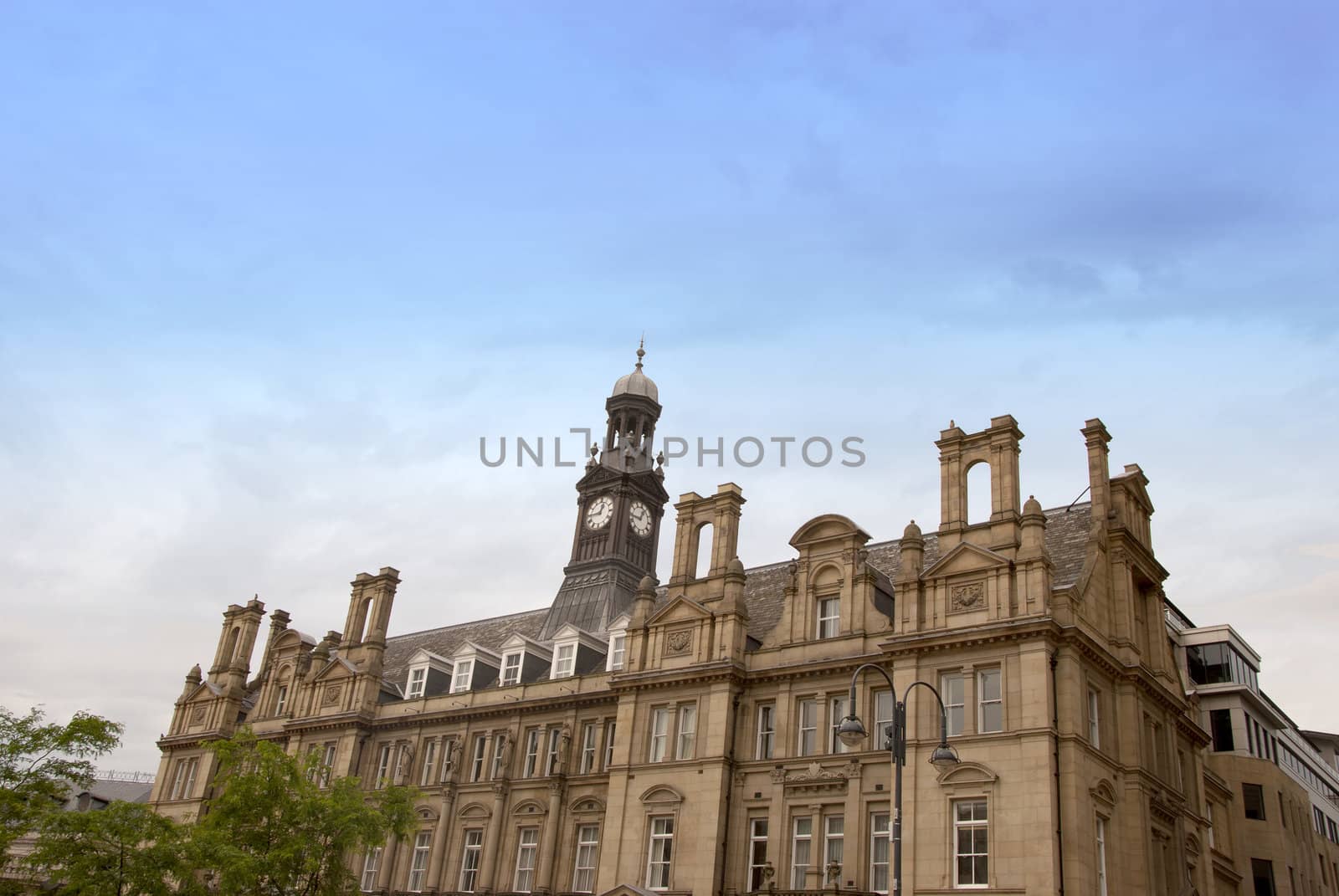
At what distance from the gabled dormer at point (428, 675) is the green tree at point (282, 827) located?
1973cm

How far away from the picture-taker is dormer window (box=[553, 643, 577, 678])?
57.8m

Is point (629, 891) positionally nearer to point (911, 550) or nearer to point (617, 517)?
point (911, 550)

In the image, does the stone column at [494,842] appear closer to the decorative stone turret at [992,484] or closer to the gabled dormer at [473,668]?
the gabled dormer at [473,668]

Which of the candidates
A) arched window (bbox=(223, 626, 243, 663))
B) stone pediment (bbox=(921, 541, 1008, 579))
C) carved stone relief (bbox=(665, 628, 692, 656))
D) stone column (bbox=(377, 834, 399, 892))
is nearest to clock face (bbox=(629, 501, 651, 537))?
carved stone relief (bbox=(665, 628, 692, 656))

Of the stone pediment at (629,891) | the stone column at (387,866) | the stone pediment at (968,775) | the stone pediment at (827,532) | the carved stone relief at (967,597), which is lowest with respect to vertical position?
the stone pediment at (629,891)

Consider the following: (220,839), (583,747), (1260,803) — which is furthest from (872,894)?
(1260,803)

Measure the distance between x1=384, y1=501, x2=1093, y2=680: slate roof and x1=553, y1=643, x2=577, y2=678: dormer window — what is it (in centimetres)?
512

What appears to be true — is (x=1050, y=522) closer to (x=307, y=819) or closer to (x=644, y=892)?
(x=644, y=892)

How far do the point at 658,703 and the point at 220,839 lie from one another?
17723mm

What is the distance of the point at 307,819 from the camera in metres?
41.2

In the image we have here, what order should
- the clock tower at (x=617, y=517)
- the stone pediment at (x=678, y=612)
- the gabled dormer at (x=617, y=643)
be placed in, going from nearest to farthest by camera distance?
the stone pediment at (x=678, y=612) < the gabled dormer at (x=617, y=643) < the clock tower at (x=617, y=517)

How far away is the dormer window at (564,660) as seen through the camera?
57812 mm

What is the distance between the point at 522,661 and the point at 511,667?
0.84 m

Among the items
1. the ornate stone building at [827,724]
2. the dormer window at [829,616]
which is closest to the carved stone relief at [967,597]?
the ornate stone building at [827,724]
